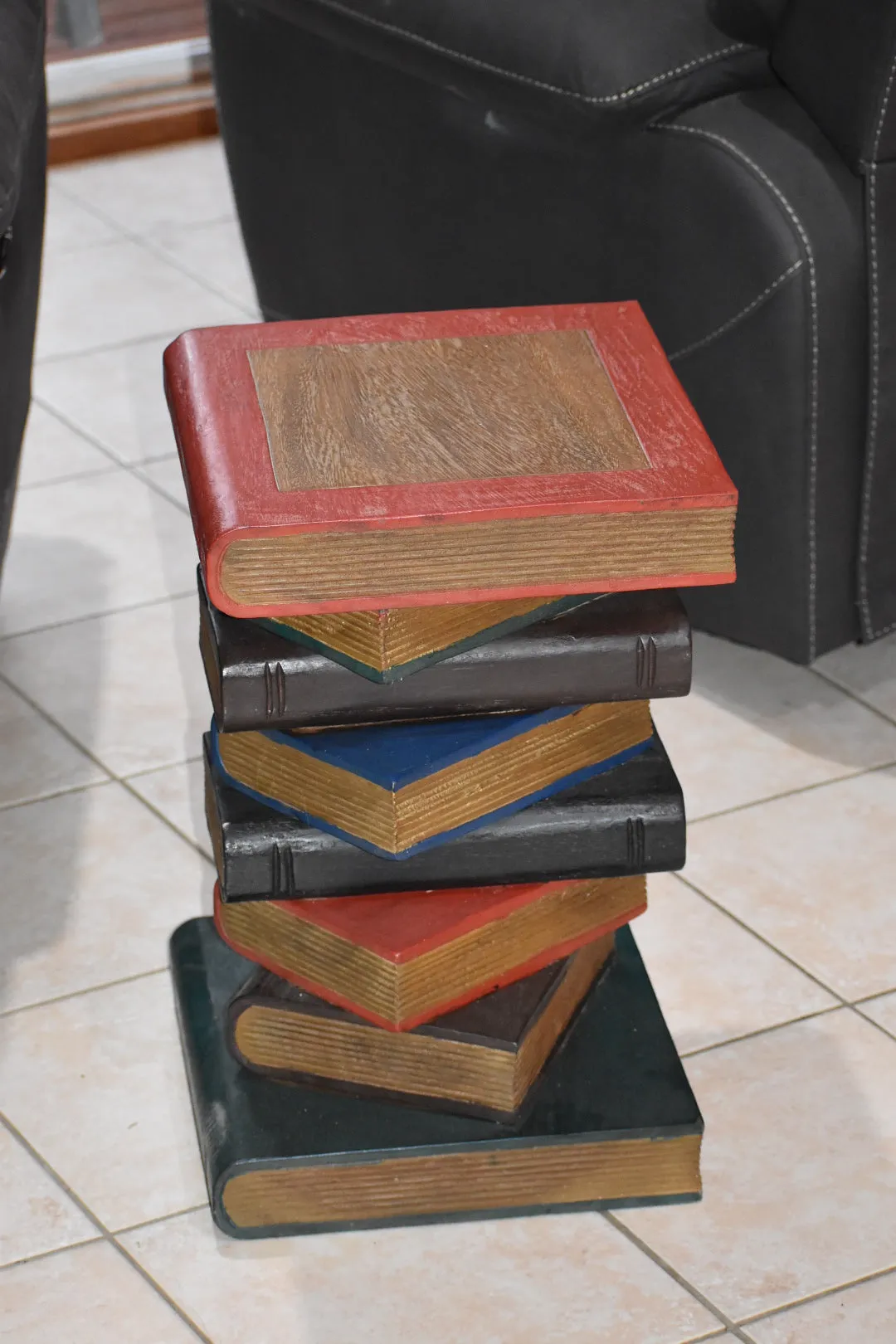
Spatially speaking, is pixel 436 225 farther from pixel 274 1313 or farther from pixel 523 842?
pixel 274 1313

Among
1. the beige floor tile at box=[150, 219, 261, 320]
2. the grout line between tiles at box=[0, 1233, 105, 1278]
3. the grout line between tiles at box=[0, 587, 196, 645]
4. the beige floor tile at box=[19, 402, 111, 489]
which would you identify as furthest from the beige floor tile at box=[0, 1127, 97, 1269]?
the beige floor tile at box=[150, 219, 261, 320]

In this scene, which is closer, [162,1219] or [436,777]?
[436,777]

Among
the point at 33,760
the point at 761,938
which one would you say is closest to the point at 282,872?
the point at 761,938

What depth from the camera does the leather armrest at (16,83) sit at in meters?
1.36

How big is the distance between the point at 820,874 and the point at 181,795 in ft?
1.93

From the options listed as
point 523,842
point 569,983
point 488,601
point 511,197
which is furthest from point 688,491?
point 511,197

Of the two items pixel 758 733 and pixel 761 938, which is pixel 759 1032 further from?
pixel 758 733

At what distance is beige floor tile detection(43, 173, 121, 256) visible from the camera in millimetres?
3014

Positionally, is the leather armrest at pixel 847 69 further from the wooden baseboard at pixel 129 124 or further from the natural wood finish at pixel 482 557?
the wooden baseboard at pixel 129 124

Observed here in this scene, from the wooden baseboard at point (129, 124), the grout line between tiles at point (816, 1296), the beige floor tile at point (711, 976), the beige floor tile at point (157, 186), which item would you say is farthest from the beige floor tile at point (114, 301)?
the grout line between tiles at point (816, 1296)

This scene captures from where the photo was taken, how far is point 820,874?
5.24ft

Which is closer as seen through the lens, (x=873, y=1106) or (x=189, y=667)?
(x=873, y=1106)

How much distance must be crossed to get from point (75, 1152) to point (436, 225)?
1.09 m

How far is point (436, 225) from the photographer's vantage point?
1.97 meters
